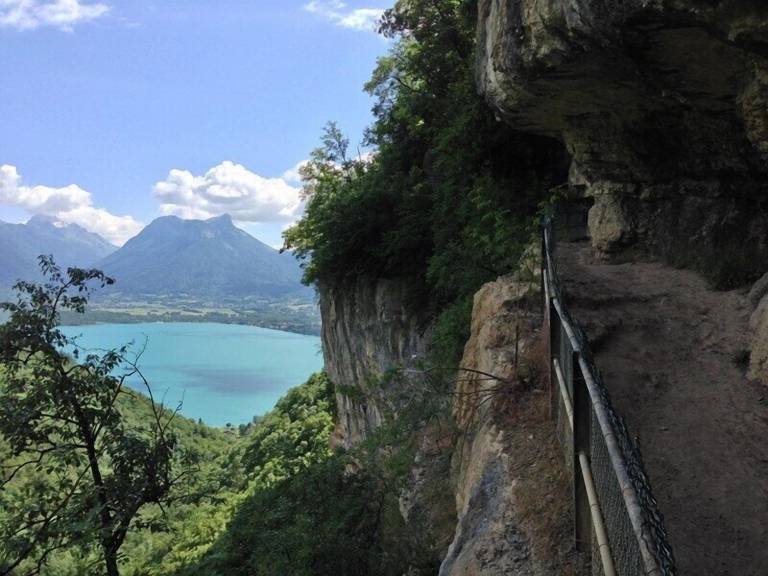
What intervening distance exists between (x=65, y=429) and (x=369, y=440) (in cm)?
467

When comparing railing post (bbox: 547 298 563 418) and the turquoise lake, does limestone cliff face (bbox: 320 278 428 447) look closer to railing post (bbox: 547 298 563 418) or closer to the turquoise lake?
railing post (bbox: 547 298 563 418)

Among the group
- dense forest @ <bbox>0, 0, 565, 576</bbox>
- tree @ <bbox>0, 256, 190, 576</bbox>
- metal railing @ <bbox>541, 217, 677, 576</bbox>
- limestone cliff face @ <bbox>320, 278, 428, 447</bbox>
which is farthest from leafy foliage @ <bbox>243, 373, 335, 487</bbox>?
metal railing @ <bbox>541, 217, 677, 576</bbox>

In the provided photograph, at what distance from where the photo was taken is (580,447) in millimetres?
3234

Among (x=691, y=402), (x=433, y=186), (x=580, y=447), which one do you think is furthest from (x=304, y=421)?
(x=580, y=447)

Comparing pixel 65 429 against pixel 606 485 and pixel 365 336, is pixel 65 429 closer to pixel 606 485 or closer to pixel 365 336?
pixel 606 485

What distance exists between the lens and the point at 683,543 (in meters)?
3.24

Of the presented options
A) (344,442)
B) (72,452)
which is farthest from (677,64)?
(344,442)

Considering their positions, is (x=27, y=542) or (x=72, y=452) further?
(x=72, y=452)

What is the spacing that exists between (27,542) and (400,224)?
11406mm

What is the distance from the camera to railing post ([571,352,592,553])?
3.09 metres

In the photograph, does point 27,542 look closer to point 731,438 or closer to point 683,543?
point 683,543

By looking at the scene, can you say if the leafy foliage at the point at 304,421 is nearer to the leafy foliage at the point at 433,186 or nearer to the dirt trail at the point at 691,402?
the leafy foliage at the point at 433,186

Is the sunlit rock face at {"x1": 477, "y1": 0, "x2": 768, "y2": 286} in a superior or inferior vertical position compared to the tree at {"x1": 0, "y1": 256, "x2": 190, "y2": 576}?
superior

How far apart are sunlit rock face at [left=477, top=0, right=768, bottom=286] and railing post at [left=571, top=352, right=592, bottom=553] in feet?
10.7
